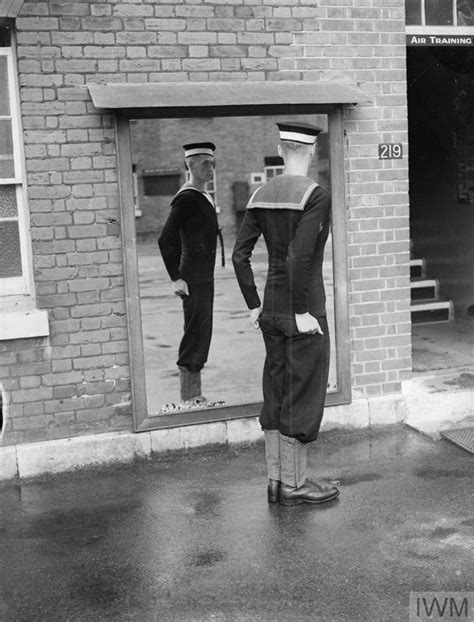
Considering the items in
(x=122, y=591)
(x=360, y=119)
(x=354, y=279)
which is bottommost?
(x=122, y=591)

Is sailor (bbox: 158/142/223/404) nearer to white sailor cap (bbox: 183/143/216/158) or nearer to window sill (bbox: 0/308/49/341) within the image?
white sailor cap (bbox: 183/143/216/158)

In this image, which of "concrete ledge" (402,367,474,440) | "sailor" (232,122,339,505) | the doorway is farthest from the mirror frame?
the doorway

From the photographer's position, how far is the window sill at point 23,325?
620cm

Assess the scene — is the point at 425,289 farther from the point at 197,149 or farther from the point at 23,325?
the point at 23,325

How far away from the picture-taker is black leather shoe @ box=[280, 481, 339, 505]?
5559 millimetres

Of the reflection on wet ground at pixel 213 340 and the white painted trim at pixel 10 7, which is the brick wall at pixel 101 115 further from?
the reflection on wet ground at pixel 213 340

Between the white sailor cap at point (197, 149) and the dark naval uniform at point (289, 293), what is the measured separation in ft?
3.66

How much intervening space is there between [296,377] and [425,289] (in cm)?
605

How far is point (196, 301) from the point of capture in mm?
6664

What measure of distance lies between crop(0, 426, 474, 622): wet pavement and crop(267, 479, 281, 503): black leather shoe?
70 millimetres

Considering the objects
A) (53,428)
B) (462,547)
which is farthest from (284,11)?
(462,547)

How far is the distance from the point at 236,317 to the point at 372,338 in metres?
1.17

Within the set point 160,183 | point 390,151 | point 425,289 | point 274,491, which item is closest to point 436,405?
point 390,151

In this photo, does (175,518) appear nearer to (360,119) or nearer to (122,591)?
(122,591)
